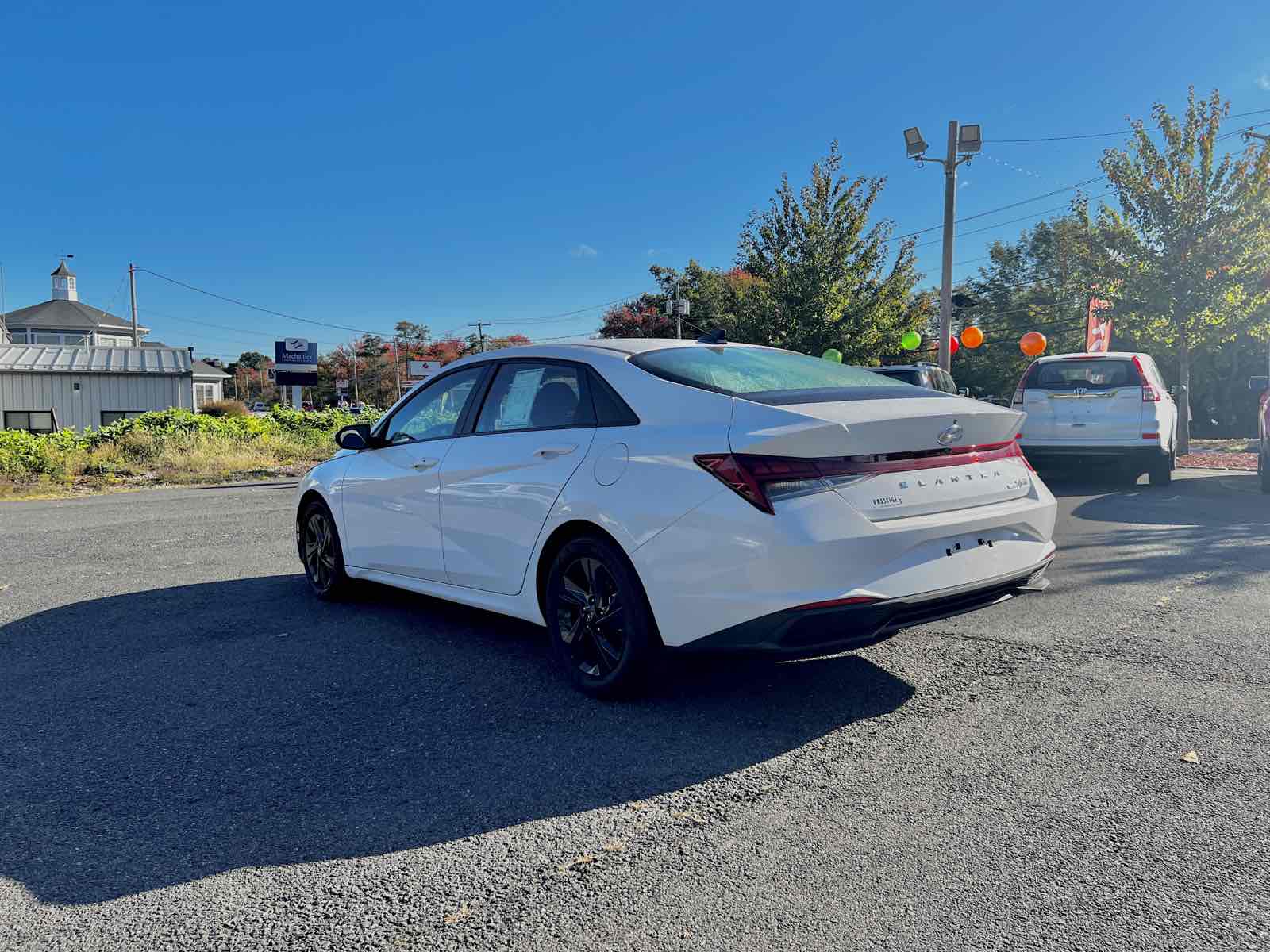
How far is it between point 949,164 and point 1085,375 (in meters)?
10.4

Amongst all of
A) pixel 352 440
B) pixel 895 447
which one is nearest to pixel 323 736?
pixel 352 440

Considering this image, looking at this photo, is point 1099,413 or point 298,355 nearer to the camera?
point 1099,413

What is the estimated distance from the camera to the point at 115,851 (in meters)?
2.75

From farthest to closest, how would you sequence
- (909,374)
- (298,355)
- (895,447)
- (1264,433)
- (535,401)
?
1. (298,355)
2. (909,374)
3. (1264,433)
4. (535,401)
5. (895,447)

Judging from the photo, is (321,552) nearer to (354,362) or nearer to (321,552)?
(321,552)

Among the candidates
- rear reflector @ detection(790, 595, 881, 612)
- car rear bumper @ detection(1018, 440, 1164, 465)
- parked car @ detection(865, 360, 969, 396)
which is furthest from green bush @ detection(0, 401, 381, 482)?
rear reflector @ detection(790, 595, 881, 612)

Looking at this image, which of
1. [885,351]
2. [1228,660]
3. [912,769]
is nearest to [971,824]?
[912,769]

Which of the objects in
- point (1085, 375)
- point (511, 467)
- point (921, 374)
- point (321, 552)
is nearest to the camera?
point (511, 467)

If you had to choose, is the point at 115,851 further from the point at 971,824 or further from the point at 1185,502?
the point at 1185,502

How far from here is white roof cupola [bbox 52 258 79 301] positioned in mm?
72188

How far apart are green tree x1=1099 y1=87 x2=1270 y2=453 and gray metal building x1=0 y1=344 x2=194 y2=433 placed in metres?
33.4

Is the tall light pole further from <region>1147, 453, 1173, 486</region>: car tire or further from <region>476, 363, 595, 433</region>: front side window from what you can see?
<region>476, 363, 595, 433</region>: front side window

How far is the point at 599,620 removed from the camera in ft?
12.8

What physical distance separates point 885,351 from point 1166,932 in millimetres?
27244
